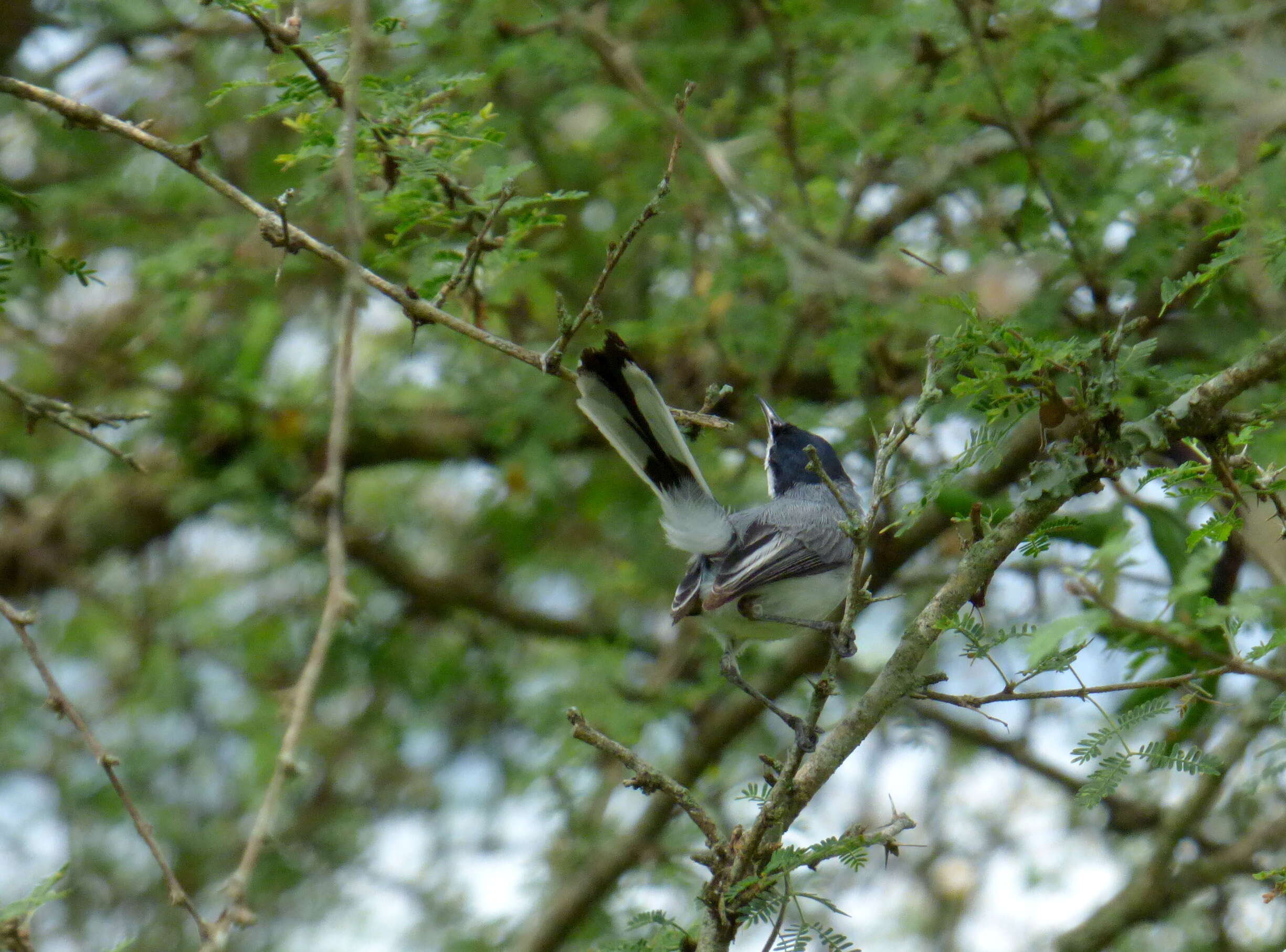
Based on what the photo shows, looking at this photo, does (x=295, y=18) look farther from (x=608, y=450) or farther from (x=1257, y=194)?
(x=608, y=450)

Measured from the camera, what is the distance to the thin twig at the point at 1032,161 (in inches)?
150

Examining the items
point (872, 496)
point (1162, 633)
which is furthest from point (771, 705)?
point (1162, 633)

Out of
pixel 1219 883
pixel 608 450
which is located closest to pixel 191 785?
pixel 608 450

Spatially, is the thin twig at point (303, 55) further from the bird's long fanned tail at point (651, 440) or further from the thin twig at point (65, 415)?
the thin twig at point (65, 415)

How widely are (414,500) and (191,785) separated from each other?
2.09 metres

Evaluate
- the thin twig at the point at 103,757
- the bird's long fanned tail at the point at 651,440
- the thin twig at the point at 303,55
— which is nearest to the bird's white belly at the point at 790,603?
the bird's long fanned tail at the point at 651,440

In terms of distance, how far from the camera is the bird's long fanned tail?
9.85 ft

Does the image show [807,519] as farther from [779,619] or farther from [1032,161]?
[1032,161]

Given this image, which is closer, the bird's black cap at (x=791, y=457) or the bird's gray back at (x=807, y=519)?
the bird's gray back at (x=807, y=519)

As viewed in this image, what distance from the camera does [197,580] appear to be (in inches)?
298

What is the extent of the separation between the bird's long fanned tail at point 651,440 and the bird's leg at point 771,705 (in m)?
0.35

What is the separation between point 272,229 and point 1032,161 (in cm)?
242

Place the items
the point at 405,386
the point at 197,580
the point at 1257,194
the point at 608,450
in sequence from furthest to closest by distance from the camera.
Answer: the point at 197,580 → the point at 405,386 → the point at 608,450 → the point at 1257,194

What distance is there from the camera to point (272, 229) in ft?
8.72
